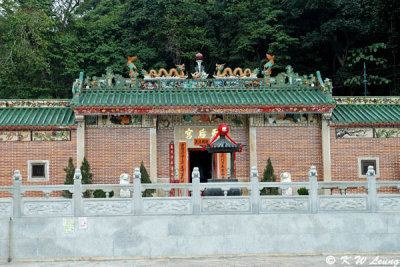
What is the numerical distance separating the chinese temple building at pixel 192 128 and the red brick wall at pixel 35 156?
0.03m

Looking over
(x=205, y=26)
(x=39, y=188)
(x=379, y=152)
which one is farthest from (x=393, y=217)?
(x=205, y=26)

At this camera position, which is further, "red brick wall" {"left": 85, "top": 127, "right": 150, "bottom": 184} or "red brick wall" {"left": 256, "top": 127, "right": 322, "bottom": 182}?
"red brick wall" {"left": 256, "top": 127, "right": 322, "bottom": 182}

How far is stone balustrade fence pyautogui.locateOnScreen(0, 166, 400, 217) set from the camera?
1044cm

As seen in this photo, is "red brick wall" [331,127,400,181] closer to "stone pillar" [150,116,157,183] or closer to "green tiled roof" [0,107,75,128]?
"stone pillar" [150,116,157,183]

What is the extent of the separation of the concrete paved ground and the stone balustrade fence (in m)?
1.00

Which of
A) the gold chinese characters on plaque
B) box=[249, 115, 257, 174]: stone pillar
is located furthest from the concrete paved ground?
the gold chinese characters on plaque

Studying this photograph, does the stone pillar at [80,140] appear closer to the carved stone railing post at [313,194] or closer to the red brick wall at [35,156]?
the red brick wall at [35,156]

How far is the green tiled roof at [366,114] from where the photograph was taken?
15.4 meters

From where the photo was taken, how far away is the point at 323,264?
9.52 m

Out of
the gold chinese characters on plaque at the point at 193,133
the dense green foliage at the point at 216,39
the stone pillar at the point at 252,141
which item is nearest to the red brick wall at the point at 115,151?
the gold chinese characters on plaque at the point at 193,133

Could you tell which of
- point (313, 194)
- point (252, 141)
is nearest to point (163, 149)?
point (252, 141)

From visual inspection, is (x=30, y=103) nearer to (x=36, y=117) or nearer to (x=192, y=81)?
(x=36, y=117)

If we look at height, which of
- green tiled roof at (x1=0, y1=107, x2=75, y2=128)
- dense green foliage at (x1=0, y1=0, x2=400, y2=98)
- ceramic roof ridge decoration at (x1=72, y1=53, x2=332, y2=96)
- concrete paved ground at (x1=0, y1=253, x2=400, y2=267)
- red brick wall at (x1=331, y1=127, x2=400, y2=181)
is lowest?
concrete paved ground at (x1=0, y1=253, x2=400, y2=267)

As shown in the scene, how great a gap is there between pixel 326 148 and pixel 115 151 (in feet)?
22.9
